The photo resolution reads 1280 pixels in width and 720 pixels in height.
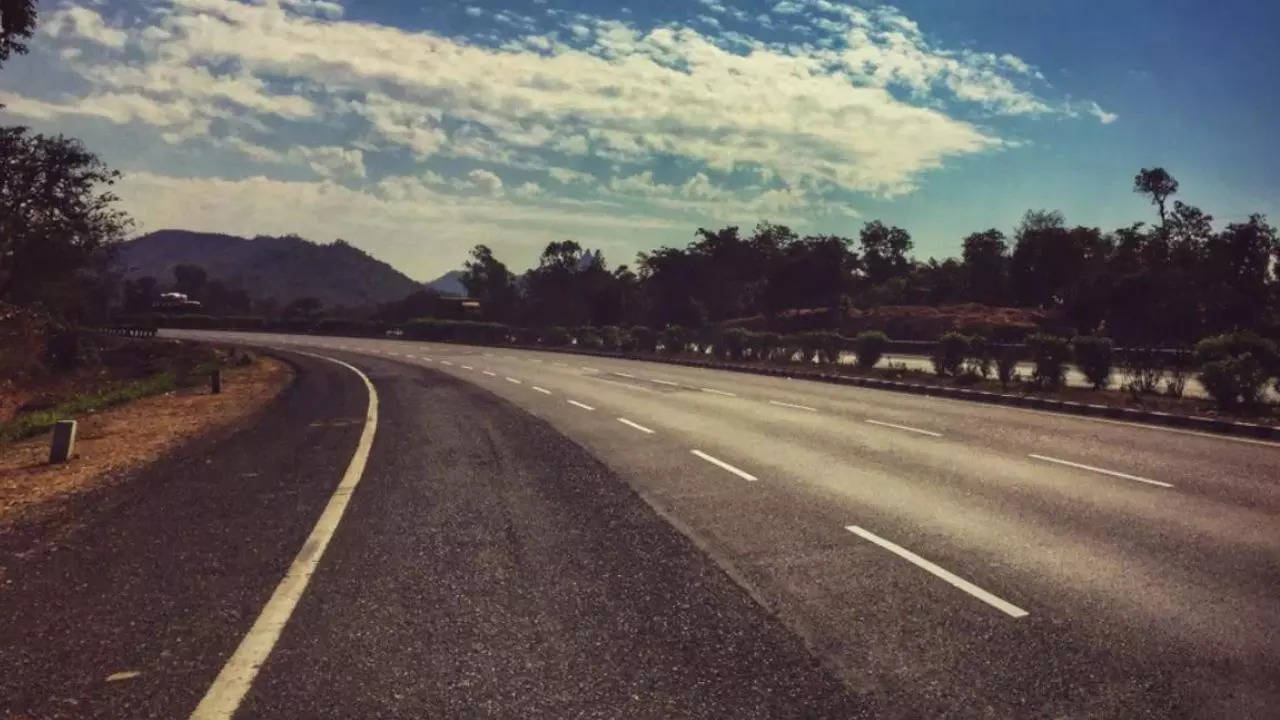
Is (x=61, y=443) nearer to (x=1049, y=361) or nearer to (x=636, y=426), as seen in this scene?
(x=636, y=426)

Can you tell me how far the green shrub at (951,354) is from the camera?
24.7m

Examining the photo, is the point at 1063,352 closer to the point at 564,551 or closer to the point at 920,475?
the point at 920,475

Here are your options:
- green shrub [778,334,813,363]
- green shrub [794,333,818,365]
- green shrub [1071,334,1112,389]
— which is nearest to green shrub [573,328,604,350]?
green shrub [778,334,813,363]

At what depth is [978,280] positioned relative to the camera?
3342 inches

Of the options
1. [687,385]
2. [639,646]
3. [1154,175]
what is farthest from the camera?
[1154,175]

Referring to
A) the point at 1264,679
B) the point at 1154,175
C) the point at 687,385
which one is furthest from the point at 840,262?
the point at 1264,679

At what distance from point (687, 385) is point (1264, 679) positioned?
65.8 feet

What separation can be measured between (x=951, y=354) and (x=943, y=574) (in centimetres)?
2104

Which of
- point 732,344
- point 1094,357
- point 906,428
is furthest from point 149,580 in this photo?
point 732,344

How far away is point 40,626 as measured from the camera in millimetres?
4617

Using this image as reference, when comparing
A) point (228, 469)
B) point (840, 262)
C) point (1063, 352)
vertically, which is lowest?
point (228, 469)

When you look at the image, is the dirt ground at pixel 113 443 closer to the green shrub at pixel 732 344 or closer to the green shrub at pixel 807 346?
the green shrub at pixel 807 346

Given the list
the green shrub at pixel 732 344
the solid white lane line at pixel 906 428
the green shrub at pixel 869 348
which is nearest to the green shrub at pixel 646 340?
the green shrub at pixel 732 344

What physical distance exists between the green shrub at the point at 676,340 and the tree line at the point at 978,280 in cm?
2413
